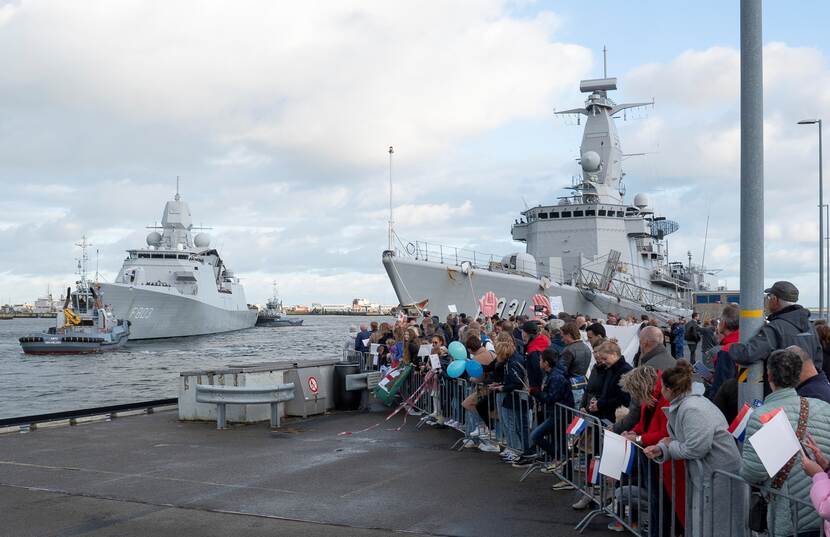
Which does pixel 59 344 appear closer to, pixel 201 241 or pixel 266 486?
pixel 201 241

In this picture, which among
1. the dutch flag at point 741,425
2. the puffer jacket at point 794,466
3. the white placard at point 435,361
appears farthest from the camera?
the white placard at point 435,361

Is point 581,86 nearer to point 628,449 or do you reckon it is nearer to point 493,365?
point 493,365

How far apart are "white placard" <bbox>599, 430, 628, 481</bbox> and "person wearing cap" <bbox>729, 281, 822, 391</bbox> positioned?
0.99 metres

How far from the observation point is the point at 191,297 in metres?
67.1

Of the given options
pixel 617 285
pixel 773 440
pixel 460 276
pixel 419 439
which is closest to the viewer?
pixel 773 440

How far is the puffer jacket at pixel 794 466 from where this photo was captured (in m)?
3.77

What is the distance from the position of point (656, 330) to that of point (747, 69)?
246 cm

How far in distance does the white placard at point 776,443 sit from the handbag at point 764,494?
16 cm

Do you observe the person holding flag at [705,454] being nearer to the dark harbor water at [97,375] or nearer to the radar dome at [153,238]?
the dark harbor water at [97,375]

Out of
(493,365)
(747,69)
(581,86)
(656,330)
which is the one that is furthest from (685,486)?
(581,86)

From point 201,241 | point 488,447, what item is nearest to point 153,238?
point 201,241

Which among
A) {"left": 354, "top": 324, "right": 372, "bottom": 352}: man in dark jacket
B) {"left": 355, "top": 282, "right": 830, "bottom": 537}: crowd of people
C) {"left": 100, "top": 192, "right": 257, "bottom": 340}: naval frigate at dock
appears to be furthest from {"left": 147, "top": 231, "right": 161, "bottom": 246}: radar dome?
{"left": 355, "top": 282, "right": 830, "bottom": 537}: crowd of people

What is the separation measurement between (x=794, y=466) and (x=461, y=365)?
20.3 feet

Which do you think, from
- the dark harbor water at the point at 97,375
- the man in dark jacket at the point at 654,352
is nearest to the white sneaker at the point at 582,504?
the man in dark jacket at the point at 654,352
